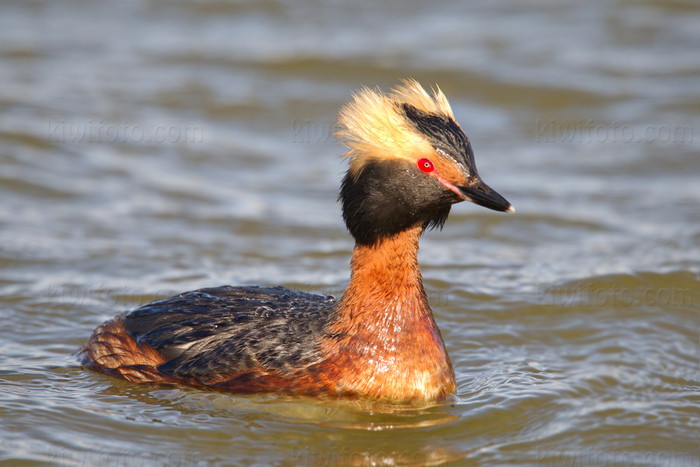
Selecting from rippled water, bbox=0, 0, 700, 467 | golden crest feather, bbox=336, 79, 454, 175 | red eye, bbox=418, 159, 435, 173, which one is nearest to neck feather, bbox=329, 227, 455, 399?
rippled water, bbox=0, 0, 700, 467

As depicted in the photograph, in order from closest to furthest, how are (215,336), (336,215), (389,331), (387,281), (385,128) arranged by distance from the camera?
(385,128) < (389,331) < (387,281) < (215,336) < (336,215)

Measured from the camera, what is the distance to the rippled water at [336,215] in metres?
7.59

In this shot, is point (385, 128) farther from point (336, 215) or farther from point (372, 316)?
point (336, 215)

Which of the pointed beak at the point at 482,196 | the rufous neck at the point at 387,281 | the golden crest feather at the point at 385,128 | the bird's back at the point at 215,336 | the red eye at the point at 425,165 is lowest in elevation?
the bird's back at the point at 215,336

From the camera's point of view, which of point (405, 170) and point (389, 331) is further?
point (389, 331)

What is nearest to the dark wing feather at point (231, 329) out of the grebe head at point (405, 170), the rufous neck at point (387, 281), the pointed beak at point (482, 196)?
the rufous neck at point (387, 281)

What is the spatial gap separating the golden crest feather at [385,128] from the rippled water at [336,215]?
7.06ft

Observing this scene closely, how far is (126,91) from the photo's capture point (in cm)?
1666

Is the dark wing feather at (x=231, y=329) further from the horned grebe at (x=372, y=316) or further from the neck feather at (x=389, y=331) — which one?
the neck feather at (x=389, y=331)

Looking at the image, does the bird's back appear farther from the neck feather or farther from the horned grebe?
the neck feather

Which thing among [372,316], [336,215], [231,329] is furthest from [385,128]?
[336,215]

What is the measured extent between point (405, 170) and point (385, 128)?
40 cm

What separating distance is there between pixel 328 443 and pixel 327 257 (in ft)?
15.1

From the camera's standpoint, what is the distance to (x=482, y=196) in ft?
24.6
